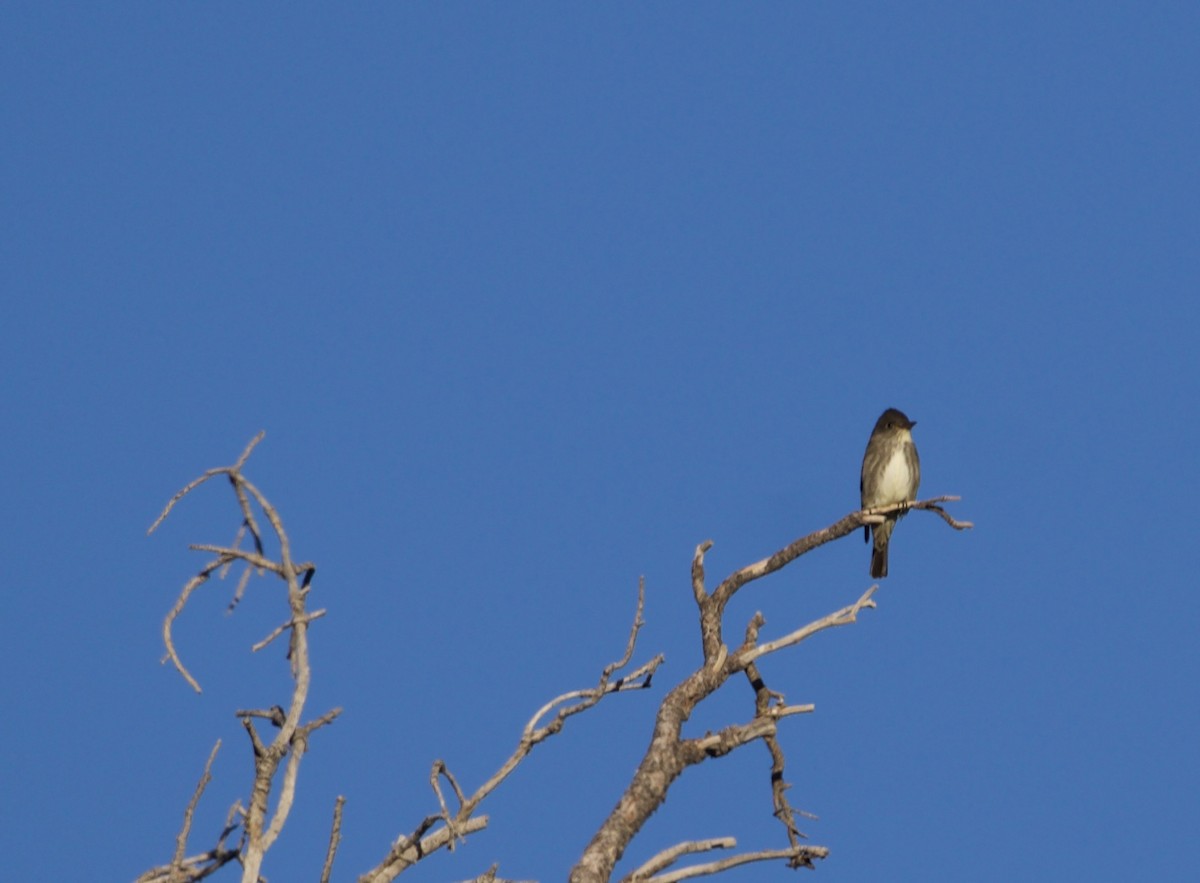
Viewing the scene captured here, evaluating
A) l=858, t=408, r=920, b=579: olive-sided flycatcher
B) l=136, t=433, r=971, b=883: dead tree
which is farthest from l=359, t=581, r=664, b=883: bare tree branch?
l=858, t=408, r=920, b=579: olive-sided flycatcher

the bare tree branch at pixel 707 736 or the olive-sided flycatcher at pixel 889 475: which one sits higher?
the olive-sided flycatcher at pixel 889 475

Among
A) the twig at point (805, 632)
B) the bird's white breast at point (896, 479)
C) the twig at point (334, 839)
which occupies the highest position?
the bird's white breast at point (896, 479)

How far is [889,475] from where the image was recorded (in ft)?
47.1

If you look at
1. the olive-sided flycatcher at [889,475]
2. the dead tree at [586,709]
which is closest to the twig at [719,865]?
the dead tree at [586,709]

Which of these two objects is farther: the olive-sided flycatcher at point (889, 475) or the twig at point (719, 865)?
the olive-sided flycatcher at point (889, 475)

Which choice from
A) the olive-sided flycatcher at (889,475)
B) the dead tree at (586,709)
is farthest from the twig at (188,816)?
the olive-sided flycatcher at (889,475)

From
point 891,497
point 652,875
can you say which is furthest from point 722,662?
point 891,497

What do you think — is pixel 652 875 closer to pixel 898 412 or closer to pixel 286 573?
pixel 286 573

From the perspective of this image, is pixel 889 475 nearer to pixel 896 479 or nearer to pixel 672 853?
pixel 896 479

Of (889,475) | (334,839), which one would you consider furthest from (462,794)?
(889,475)

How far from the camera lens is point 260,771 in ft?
20.3

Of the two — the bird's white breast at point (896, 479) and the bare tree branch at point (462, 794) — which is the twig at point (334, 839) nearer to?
the bare tree branch at point (462, 794)

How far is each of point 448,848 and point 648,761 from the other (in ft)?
4.10

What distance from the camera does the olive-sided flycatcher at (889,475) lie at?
14.3m
